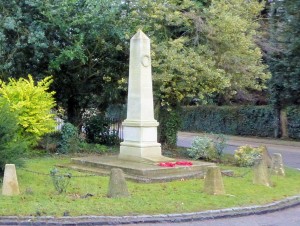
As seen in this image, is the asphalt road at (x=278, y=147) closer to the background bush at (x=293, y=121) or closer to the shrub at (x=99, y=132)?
the background bush at (x=293, y=121)

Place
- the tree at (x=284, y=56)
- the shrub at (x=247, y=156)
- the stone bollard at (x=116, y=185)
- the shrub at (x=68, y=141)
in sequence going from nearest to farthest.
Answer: the tree at (x=284, y=56) < the stone bollard at (x=116, y=185) < the shrub at (x=247, y=156) < the shrub at (x=68, y=141)

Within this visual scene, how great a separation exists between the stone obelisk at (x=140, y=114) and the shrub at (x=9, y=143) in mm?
4069

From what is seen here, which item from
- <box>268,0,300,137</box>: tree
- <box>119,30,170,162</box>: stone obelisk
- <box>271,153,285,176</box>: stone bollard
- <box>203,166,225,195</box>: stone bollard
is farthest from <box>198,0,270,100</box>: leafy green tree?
<box>203,166,225,195</box>: stone bollard

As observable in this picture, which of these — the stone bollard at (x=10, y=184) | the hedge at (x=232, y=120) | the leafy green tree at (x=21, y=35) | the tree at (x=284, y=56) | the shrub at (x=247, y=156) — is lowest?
the stone bollard at (x=10, y=184)

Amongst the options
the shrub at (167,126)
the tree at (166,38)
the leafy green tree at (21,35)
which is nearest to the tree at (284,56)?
the tree at (166,38)

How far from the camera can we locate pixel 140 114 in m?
17.9

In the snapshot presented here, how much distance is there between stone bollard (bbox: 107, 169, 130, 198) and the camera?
41.4 ft

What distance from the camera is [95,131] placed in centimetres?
2619

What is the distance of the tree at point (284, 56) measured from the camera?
40.5 ft

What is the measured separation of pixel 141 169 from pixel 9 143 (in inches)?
141

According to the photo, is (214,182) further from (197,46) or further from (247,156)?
(197,46)

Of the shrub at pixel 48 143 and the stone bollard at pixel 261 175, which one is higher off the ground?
the shrub at pixel 48 143

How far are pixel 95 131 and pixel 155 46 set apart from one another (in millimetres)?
6145

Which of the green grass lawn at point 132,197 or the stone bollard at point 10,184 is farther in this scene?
the stone bollard at point 10,184
